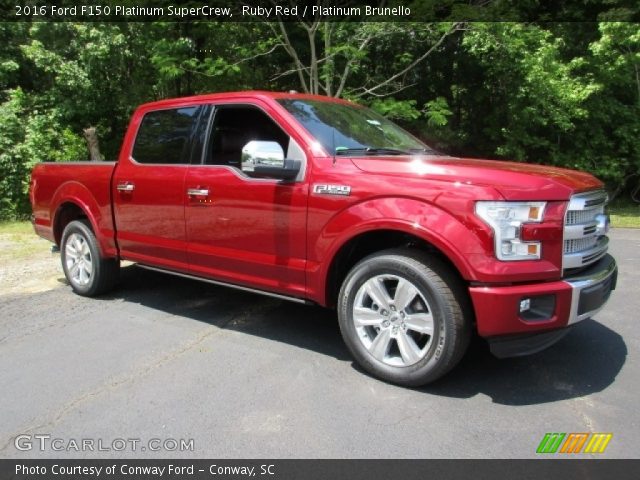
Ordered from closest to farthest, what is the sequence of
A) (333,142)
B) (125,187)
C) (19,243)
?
(333,142) → (125,187) → (19,243)

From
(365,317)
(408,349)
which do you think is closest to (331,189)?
(365,317)

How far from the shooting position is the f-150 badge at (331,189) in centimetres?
367

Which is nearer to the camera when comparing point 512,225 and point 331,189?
point 512,225

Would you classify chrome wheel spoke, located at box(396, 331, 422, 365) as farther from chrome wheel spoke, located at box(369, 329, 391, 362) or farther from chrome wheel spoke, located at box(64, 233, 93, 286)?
chrome wheel spoke, located at box(64, 233, 93, 286)

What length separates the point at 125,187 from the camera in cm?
518

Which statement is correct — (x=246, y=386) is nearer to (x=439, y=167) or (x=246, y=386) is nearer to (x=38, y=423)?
(x=38, y=423)

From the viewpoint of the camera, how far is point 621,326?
459cm

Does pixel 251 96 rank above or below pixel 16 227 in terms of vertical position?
above

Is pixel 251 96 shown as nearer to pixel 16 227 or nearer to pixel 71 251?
pixel 71 251

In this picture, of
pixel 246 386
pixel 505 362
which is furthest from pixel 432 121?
pixel 246 386

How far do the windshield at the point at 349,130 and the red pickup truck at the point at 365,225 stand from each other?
0.06 feet

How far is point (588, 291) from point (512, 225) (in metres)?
0.65

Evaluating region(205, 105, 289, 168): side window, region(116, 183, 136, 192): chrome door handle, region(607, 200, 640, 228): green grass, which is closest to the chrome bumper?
region(205, 105, 289, 168): side window
